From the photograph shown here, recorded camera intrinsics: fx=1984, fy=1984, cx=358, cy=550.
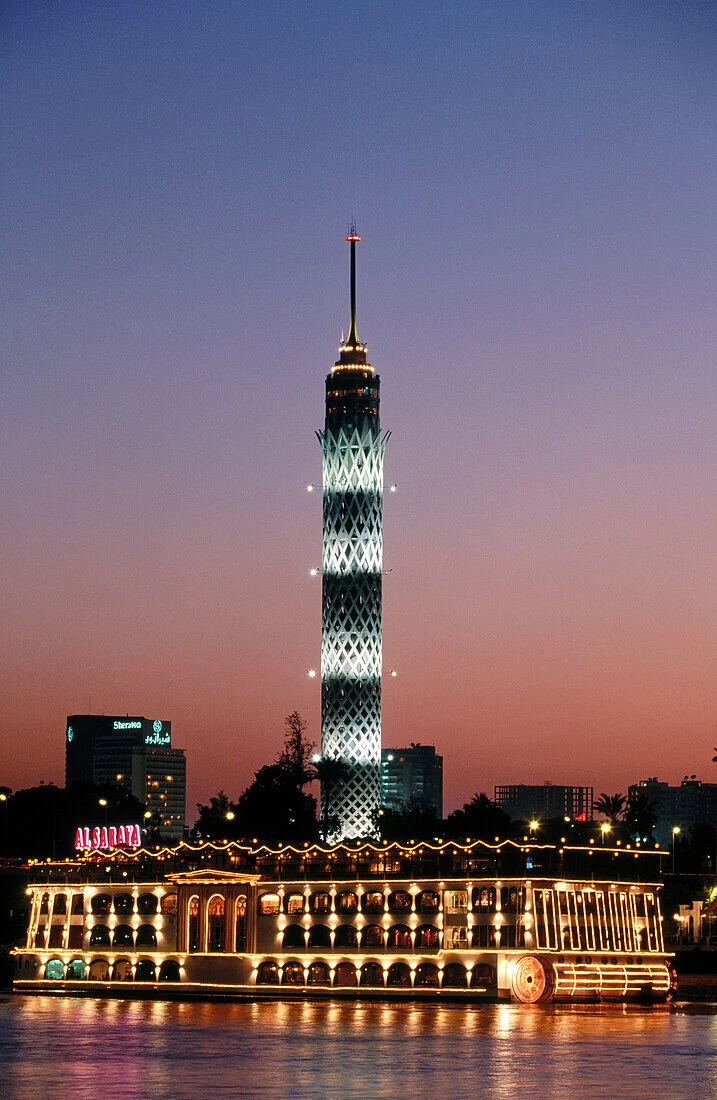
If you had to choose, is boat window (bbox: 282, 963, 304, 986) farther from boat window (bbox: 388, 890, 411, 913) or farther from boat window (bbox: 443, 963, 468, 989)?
boat window (bbox: 443, 963, 468, 989)

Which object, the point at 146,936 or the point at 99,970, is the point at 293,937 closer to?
the point at 146,936

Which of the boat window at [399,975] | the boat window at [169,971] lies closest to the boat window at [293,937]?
the boat window at [399,975]

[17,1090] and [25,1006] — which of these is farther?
[25,1006]

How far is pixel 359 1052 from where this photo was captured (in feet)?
278

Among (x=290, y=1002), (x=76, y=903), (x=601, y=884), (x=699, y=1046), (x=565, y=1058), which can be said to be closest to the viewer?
(x=565, y=1058)

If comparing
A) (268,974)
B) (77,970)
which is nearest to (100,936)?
(77,970)

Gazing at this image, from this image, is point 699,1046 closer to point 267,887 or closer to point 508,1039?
→ point 508,1039

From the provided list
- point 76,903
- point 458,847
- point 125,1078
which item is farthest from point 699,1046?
point 76,903

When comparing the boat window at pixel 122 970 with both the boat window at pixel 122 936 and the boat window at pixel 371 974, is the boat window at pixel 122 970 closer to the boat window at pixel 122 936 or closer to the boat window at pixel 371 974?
Answer: the boat window at pixel 122 936

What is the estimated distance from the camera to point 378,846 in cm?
12494

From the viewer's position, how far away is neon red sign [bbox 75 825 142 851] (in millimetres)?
145000

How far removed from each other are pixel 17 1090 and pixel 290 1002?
5893 centimetres

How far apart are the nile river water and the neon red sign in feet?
88.0

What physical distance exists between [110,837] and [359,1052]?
63.6m
